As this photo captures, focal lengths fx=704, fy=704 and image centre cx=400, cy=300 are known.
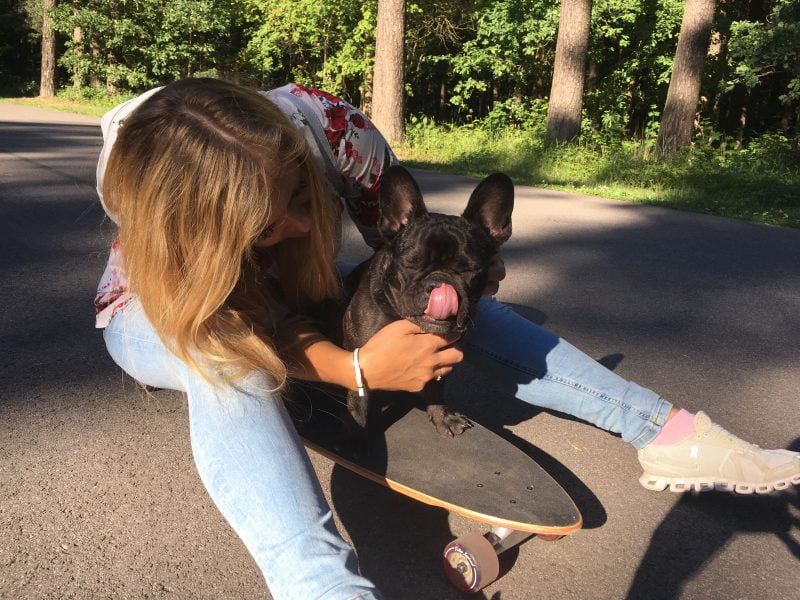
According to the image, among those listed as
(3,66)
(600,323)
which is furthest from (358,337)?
(3,66)

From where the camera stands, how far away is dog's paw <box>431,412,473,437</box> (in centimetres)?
251

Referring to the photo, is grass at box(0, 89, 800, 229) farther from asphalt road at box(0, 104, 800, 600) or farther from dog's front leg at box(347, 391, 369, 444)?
dog's front leg at box(347, 391, 369, 444)

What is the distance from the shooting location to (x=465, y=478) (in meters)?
2.21

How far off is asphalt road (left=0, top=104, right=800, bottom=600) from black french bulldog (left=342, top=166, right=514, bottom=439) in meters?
0.48

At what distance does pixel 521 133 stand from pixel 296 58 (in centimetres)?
1228

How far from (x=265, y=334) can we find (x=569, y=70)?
41.1 feet

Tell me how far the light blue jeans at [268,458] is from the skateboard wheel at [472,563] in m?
0.45

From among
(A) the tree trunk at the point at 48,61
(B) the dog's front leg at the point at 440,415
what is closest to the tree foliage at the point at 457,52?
(A) the tree trunk at the point at 48,61

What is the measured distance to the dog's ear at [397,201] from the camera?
2533 mm

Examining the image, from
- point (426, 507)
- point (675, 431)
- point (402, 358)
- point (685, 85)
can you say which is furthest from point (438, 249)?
point (685, 85)

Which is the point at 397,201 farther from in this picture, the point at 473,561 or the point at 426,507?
the point at 473,561

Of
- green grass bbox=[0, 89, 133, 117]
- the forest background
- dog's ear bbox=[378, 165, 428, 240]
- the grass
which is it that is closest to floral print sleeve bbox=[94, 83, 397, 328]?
dog's ear bbox=[378, 165, 428, 240]

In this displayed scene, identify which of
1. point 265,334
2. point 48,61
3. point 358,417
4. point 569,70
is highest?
point 569,70

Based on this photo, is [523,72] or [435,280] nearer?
[435,280]
